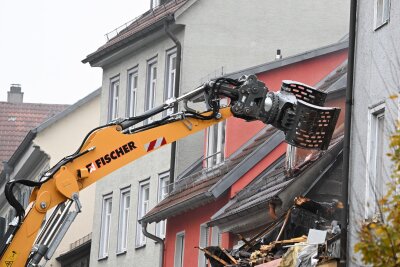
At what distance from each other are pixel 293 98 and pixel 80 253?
107ft

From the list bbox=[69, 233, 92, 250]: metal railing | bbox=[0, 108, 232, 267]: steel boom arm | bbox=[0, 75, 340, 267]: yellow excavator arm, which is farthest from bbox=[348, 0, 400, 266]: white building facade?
bbox=[69, 233, 92, 250]: metal railing

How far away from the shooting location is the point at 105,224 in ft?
162

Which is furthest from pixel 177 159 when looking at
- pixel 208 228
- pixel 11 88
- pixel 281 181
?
pixel 11 88

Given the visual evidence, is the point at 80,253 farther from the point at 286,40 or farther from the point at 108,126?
the point at 108,126

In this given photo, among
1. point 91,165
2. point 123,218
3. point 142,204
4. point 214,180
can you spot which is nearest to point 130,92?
point 123,218

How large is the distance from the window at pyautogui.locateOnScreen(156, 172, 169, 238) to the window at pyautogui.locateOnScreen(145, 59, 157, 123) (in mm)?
2749

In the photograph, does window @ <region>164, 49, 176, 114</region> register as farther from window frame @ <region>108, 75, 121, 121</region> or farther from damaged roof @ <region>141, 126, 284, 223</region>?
window frame @ <region>108, 75, 121, 121</region>

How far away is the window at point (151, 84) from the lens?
1839 inches

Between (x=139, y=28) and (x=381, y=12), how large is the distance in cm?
2349

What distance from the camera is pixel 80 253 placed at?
180 ft

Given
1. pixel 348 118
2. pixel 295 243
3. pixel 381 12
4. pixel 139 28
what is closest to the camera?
pixel 381 12

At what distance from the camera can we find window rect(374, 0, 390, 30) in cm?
2397

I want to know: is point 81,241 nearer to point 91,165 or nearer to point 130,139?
point 130,139

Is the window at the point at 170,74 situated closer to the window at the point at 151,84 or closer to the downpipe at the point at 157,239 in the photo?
the window at the point at 151,84
